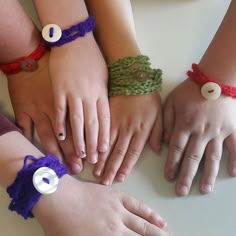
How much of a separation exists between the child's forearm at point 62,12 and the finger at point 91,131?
148mm

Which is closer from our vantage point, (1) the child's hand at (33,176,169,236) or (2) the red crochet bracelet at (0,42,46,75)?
(1) the child's hand at (33,176,169,236)

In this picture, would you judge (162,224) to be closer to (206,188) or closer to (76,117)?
(206,188)

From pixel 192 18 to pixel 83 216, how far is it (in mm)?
400

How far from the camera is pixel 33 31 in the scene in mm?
699

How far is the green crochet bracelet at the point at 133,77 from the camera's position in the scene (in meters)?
0.65

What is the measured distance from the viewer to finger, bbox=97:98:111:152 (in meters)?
0.64

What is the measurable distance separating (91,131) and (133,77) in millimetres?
107

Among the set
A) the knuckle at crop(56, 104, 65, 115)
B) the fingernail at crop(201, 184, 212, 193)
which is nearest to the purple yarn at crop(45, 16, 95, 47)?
the knuckle at crop(56, 104, 65, 115)

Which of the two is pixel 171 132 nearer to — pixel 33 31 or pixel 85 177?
pixel 85 177

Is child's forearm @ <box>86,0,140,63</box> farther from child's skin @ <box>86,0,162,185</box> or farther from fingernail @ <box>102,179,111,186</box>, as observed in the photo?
fingernail @ <box>102,179,111,186</box>

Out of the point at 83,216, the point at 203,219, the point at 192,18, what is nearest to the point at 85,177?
the point at 83,216

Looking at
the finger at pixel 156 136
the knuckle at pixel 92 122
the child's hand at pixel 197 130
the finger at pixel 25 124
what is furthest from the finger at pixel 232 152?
the finger at pixel 25 124

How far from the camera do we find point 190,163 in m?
0.62

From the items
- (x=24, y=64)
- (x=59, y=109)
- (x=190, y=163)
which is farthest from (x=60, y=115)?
(x=190, y=163)
